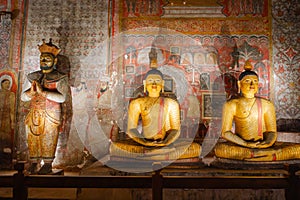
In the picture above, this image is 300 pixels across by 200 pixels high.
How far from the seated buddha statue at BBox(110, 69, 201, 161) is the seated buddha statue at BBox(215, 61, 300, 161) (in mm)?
535

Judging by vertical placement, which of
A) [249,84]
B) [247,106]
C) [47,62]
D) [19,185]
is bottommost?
[19,185]

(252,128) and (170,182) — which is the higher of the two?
(252,128)

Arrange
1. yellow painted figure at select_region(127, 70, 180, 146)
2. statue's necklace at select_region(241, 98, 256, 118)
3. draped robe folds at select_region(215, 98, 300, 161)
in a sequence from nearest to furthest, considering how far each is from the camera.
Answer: draped robe folds at select_region(215, 98, 300, 161), statue's necklace at select_region(241, 98, 256, 118), yellow painted figure at select_region(127, 70, 180, 146)

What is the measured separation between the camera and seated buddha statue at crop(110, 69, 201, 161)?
202 inches

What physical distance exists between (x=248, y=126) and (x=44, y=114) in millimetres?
3473

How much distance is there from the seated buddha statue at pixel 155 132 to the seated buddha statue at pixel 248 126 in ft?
1.76

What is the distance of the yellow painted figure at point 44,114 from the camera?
5.98 m

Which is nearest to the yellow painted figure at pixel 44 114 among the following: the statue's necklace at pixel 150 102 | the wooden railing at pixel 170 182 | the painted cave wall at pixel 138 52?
the painted cave wall at pixel 138 52

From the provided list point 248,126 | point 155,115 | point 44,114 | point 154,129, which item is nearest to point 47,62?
point 44,114

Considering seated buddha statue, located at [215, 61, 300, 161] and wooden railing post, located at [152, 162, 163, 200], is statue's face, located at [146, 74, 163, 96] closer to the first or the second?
seated buddha statue, located at [215, 61, 300, 161]

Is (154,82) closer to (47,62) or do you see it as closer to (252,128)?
(252,128)

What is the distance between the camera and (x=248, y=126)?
550cm

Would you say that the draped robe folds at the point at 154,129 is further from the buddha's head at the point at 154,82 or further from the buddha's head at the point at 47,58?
the buddha's head at the point at 47,58

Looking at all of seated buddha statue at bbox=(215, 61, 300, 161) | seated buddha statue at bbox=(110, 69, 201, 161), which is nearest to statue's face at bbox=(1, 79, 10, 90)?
seated buddha statue at bbox=(110, 69, 201, 161)
